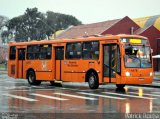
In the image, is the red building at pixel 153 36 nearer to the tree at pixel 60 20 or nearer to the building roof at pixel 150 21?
the building roof at pixel 150 21

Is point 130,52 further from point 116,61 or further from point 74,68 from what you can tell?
point 74,68

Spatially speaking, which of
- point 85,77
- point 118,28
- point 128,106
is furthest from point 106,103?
point 118,28

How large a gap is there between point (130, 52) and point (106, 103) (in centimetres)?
731

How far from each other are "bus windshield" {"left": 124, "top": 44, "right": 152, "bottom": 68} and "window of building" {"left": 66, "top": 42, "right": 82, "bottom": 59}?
377 centimetres

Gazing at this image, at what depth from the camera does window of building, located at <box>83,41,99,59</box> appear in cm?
2482

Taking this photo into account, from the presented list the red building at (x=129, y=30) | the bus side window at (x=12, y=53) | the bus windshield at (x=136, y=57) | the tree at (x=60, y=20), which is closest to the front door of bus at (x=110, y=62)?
the bus windshield at (x=136, y=57)

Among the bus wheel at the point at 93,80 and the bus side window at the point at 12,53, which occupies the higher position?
the bus side window at the point at 12,53

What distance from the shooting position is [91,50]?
82.7ft

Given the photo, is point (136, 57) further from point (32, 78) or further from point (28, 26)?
point (28, 26)

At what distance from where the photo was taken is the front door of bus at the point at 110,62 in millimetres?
23469

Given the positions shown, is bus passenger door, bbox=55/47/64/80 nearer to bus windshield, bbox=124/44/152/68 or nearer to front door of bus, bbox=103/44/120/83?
front door of bus, bbox=103/44/120/83

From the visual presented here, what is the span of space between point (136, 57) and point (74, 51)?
4.69m

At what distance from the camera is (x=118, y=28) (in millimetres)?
67062

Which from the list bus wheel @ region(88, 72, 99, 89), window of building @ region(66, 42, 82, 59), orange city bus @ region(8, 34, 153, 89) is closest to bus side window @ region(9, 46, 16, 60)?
orange city bus @ region(8, 34, 153, 89)
